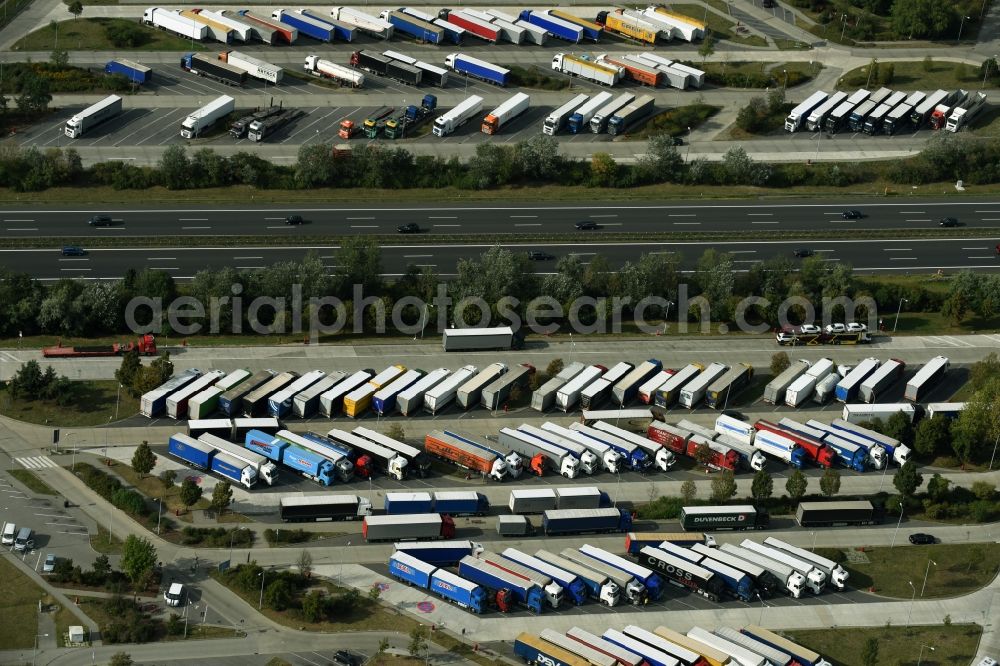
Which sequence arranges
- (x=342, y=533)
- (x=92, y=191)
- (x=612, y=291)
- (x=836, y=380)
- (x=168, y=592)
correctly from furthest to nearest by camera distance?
(x=92, y=191), (x=612, y=291), (x=836, y=380), (x=342, y=533), (x=168, y=592)

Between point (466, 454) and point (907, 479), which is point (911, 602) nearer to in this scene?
point (907, 479)

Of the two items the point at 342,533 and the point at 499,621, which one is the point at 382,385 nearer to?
the point at 342,533

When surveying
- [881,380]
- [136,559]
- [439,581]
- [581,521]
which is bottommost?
[439,581]

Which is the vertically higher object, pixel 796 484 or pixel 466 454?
pixel 466 454

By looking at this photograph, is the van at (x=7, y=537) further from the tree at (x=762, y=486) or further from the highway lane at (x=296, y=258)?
the tree at (x=762, y=486)

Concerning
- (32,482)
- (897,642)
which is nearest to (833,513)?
(897,642)

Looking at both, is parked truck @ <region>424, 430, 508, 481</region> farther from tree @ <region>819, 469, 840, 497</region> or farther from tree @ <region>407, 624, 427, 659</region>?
tree @ <region>819, 469, 840, 497</region>

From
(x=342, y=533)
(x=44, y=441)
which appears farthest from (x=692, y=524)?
(x=44, y=441)
